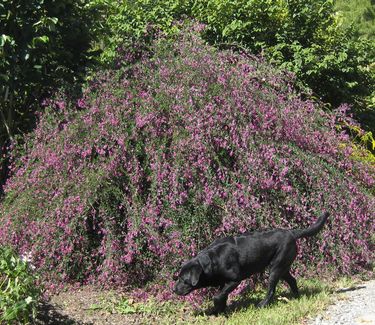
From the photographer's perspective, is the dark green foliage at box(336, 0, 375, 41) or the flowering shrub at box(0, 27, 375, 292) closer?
the flowering shrub at box(0, 27, 375, 292)

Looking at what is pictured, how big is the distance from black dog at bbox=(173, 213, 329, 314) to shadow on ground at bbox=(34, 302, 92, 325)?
1.05 m

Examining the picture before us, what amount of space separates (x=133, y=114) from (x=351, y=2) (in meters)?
17.6

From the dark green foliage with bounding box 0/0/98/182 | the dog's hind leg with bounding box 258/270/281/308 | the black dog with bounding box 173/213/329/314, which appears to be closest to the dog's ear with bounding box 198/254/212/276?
the black dog with bounding box 173/213/329/314

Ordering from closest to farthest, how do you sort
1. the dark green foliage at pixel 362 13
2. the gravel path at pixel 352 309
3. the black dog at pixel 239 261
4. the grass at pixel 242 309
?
the gravel path at pixel 352 309
the grass at pixel 242 309
the black dog at pixel 239 261
the dark green foliage at pixel 362 13

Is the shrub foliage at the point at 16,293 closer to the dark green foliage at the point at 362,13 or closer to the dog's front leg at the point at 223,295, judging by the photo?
the dog's front leg at the point at 223,295

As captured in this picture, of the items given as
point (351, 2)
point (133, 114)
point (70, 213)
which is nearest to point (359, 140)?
point (133, 114)

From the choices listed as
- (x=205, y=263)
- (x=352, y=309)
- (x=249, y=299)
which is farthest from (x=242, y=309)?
(x=352, y=309)

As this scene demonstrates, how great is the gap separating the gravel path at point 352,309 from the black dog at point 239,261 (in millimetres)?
564

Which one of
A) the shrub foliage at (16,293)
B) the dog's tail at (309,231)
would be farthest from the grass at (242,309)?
the shrub foliage at (16,293)

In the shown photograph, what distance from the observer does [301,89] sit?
823 cm

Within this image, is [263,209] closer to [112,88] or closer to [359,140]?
[112,88]

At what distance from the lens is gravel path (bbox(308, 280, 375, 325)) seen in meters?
4.84

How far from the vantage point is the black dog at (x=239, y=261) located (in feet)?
16.9

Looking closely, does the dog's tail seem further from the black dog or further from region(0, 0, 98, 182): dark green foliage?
region(0, 0, 98, 182): dark green foliage
